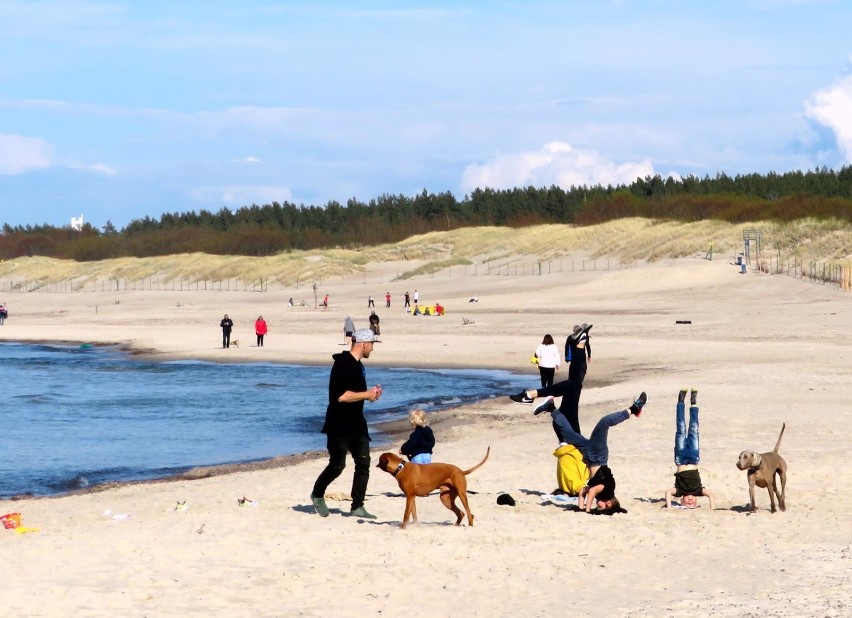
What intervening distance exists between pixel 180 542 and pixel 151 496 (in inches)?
150

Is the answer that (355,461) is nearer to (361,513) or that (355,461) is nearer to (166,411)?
(361,513)

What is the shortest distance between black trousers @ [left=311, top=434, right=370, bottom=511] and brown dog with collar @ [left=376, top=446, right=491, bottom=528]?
527 mm

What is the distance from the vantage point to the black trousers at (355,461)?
1132cm

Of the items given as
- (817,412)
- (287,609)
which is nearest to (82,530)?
(287,609)

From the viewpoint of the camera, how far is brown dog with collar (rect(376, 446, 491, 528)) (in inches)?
427

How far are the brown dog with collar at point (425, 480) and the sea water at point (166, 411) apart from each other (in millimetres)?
7103

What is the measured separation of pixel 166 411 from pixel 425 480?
15.6 metres

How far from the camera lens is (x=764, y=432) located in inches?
663

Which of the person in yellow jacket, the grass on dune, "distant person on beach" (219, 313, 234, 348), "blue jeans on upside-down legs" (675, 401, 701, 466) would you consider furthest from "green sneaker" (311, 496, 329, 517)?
the grass on dune

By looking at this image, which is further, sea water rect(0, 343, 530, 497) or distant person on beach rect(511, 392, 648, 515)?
sea water rect(0, 343, 530, 497)

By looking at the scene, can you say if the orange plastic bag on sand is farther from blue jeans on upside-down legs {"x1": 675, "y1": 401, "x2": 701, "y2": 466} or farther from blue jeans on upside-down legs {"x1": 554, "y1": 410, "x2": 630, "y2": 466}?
blue jeans on upside-down legs {"x1": 675, "y1": 401, "x2": 701, "y2": 466}

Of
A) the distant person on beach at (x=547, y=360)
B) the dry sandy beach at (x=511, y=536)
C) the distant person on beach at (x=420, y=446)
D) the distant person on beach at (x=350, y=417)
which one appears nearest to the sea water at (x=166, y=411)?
the dry sandy beach at (x=511, y=536)

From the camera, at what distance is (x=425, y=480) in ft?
35.9

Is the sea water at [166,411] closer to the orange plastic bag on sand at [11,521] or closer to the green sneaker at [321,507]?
the orange plastic bag on sand at [11,521]
